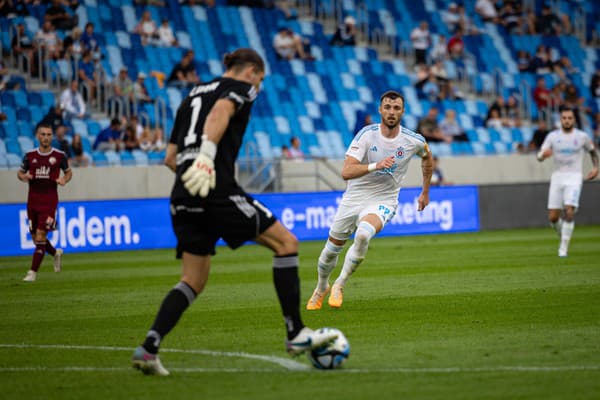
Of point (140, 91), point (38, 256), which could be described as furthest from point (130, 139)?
point (38, 256)

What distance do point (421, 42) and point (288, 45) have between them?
4678 mm

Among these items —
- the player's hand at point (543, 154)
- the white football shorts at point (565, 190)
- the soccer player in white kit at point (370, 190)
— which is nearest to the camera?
the soccer player in white kit at point (370, 190)

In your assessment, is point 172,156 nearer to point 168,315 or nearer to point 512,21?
point 168,315

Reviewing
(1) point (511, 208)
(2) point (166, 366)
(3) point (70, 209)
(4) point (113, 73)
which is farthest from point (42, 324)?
(1) point (511, 208)

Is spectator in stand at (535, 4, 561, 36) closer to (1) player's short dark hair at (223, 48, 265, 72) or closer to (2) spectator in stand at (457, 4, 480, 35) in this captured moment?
(2) spectator in stand at (457, 4, 480, 35)

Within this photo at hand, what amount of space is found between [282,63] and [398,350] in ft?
74.4

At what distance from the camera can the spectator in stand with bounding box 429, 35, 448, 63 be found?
108ft

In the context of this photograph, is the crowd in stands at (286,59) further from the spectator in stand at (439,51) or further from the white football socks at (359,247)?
the white football socks at (359,247)

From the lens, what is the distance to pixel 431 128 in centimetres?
2928

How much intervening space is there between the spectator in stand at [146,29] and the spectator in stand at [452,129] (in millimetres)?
8252

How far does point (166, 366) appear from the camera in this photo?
768cm

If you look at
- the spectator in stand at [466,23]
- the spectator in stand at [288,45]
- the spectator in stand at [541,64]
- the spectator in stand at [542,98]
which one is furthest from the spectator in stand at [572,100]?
the spectator in stand at [288,45]

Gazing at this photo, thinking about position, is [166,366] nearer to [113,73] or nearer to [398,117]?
[398,117]

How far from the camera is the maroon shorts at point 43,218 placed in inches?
634
